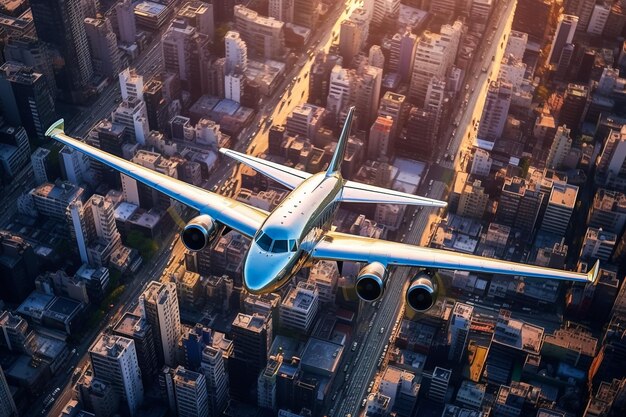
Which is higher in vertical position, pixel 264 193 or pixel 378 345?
pixel 264 193

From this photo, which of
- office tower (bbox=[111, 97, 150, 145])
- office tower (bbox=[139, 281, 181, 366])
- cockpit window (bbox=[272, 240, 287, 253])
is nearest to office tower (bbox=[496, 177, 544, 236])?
office tower (bbox=[139, 281, 181, 366])

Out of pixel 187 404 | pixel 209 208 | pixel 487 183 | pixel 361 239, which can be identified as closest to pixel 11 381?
pixel 187 404

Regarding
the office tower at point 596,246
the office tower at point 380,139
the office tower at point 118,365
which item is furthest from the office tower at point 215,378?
the office tower at point 596,246

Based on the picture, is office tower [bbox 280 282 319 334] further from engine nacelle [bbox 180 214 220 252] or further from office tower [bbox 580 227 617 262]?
office tower [bbox 580 227 617 262]

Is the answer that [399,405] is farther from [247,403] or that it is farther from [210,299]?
[210,299]

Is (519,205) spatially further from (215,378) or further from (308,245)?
Result: (308,245)

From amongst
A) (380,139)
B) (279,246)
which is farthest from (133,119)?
(279,246)
